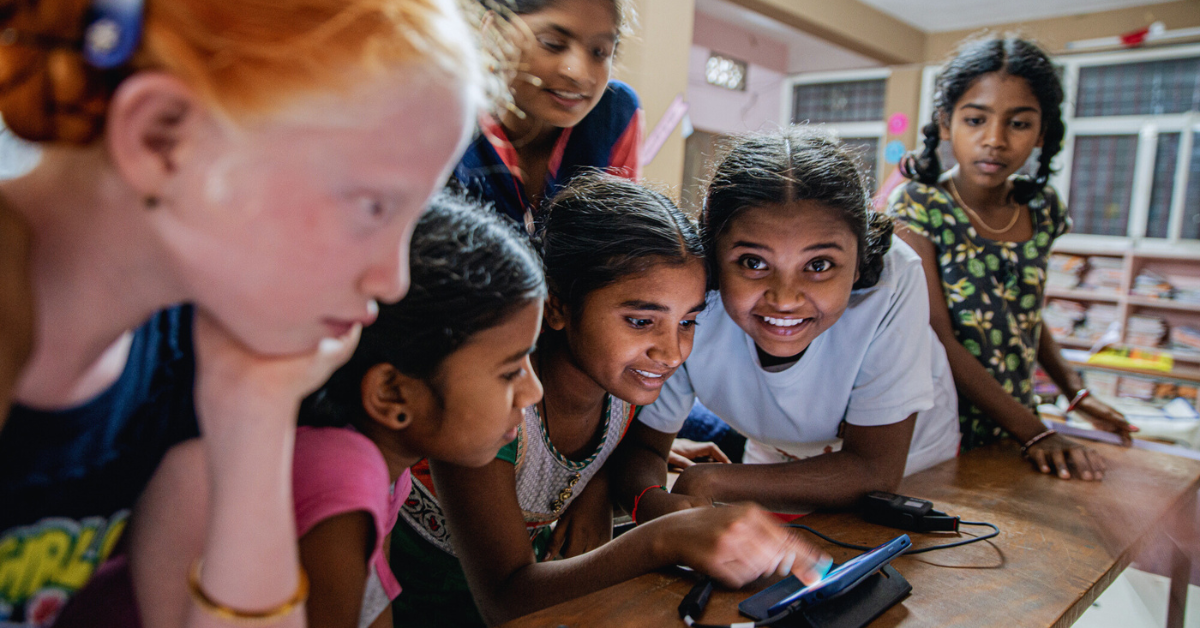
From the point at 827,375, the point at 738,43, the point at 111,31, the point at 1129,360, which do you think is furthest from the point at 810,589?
the point at 738,43

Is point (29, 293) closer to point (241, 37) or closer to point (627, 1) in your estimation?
point (241, 37)

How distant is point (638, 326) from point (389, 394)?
48 cm

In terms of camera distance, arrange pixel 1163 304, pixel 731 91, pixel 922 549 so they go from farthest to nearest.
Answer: pixel 731 91 < pixel 1163 304 < pixel 922 549

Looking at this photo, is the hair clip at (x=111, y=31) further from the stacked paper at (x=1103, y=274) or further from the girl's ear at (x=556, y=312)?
the stacked paper at (x=1103, y=274)

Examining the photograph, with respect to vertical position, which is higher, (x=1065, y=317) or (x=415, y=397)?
(x=415, y=397)

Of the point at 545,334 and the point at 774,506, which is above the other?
the point at 545,334

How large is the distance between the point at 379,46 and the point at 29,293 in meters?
0.27

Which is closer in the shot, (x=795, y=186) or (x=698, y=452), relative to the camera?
(x=795, y=186)

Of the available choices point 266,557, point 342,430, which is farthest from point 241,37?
point 342,430

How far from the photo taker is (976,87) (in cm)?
206

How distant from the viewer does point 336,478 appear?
772 millimetres

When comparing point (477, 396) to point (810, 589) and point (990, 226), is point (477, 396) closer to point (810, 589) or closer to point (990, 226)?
point (810, 589)

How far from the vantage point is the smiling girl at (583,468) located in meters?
1.00

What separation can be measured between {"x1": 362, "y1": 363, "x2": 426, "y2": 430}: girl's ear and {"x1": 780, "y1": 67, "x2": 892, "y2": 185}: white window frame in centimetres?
775
